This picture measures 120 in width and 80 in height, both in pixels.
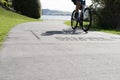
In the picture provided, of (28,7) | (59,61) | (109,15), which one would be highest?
(59,61)

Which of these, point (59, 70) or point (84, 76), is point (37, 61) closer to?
point (59, 70)

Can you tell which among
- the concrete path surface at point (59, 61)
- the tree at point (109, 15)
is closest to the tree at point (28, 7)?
the tree at point (109, 15)

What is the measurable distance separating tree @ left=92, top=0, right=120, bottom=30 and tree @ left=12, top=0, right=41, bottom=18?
3002cm

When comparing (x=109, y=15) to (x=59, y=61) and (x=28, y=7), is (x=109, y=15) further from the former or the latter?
(x=28, y=7)

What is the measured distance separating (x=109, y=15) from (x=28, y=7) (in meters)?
31.3

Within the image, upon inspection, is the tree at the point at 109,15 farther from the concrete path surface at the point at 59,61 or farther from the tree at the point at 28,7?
the tree at the point at 28,7

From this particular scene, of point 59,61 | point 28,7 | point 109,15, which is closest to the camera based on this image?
point 59,61

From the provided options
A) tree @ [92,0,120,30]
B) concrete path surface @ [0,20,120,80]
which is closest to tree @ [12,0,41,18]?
tree @ [92,0,120,30]

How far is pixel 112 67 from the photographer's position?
6270 mm

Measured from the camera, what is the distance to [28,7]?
2124 inches

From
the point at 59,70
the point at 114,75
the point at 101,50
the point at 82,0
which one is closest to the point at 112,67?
the point at 114,75

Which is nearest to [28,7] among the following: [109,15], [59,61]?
[109,15]

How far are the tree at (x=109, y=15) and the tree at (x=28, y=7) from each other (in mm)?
30018

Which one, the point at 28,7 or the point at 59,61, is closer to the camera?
the point at 59,61
